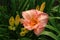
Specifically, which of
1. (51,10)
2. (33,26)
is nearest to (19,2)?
(51,10)

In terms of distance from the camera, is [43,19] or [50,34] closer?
[43,19]

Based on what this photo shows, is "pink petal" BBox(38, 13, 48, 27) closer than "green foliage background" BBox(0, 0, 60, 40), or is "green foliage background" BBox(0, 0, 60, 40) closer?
"pink petal" BBox(38, 13, 48, 27)

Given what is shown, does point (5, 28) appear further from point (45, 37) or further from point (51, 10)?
point (51, 10)

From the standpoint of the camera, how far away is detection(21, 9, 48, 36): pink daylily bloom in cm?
142

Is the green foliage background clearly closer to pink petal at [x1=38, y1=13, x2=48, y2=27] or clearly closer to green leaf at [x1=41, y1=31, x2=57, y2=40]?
green leaf at [x1=41, y1=31, x2=57, y2=40]

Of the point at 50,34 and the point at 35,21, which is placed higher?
the point at 35,21

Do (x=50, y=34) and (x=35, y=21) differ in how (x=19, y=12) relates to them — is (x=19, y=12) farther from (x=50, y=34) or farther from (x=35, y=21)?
(x=35, y=21)

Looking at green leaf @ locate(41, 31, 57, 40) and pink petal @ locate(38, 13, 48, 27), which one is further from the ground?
pink petal @ locate(38, 13, 48, 27)

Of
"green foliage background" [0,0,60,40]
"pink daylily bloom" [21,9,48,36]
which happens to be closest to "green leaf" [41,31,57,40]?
"green foliage background" [0,0,60,40]

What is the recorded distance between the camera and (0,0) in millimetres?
2152

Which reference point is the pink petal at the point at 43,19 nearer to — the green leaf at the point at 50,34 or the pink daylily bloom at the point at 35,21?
the pink daylily bloom at the point at 35,21

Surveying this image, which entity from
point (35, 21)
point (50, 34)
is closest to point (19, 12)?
point (50, 34)

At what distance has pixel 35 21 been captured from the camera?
1.48 m

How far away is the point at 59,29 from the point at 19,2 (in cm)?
Result: 46
